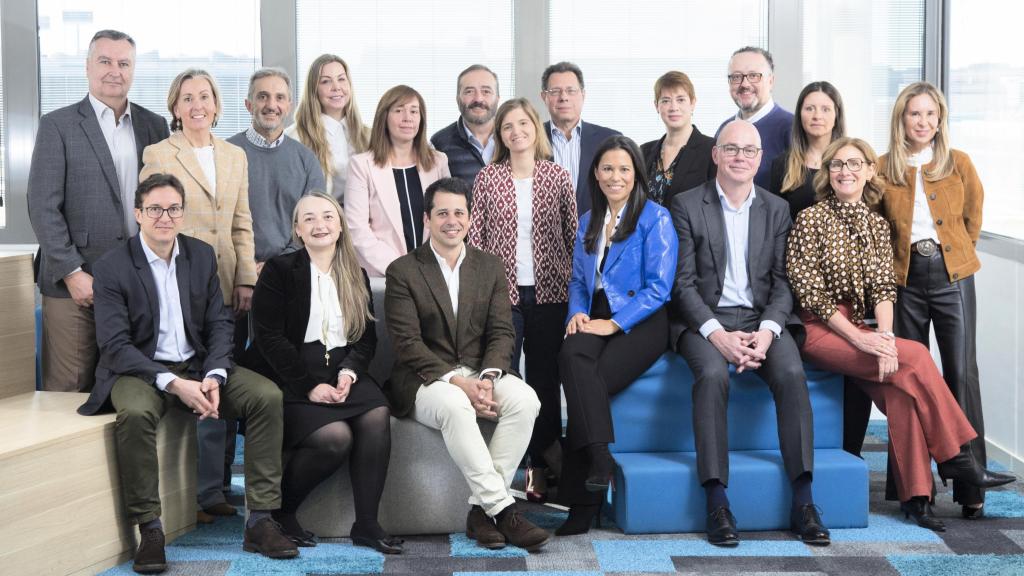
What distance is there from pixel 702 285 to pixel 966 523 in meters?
1.24

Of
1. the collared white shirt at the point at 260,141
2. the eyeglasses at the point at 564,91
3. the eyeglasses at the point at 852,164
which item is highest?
the eyeglasses at the point at 564,91

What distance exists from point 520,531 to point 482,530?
0.13 meters

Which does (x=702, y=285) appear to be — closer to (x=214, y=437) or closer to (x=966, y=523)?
(x=966, y=523)

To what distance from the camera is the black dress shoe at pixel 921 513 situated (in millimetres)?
3553

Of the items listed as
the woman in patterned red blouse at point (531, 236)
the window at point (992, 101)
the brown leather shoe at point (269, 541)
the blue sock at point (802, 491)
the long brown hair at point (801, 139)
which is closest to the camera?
the brown leather shoe at point (269, 541)

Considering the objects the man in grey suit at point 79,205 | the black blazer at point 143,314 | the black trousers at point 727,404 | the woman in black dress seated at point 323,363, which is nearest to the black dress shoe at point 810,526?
the black trousers at point 727,404

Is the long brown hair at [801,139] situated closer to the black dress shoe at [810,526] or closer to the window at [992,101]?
the window at [992,101]

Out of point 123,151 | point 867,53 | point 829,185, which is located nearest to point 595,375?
point 829,185

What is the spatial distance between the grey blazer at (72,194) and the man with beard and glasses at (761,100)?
242 cm

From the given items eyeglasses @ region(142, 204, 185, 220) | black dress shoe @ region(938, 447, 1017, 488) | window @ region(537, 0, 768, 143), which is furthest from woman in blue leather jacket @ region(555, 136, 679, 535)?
window @ region(537, 0, 768, 143)

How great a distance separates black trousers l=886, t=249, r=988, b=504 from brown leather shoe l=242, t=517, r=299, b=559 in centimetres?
221

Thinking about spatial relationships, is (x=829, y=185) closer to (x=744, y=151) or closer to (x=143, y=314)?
(x=744, y=151)

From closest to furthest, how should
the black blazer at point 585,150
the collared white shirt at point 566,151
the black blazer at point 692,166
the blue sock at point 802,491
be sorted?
the blue sock at point 802,491 → the black blazer at point 692,166 → the black blazer at point 585,150 → the collared white shirt at point 566,151

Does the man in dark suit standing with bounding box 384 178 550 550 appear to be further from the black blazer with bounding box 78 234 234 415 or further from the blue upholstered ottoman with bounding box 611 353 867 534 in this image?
the black blazer with bounding box 78 234 234 415
